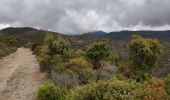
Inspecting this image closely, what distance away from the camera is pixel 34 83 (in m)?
25.0

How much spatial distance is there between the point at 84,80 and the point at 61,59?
7.24m

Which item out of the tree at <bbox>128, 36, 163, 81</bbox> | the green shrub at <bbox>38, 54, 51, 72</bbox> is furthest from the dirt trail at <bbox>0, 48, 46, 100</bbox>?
the tree at <bbox>128, 36, 163, 81</bbox>

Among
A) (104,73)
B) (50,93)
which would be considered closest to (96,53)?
(104,73)

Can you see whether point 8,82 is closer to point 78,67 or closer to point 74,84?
point 78,67

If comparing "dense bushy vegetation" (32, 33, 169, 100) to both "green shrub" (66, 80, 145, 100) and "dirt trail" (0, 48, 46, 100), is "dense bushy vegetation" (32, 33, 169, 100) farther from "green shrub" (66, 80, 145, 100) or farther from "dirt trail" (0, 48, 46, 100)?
"dirt trail" (0, 48, 46, 100)

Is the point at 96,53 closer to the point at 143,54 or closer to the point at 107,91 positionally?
the point at 143,54

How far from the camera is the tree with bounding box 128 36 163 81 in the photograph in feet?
81.4

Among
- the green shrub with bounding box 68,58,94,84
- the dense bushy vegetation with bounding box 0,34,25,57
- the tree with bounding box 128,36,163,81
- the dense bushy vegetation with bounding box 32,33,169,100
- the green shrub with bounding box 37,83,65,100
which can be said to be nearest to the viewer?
the dense bushy vegetation with bounding box 32,33,169,100

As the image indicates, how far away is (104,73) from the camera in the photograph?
22078 mm

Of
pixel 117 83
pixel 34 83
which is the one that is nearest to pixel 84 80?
pixel 34 83

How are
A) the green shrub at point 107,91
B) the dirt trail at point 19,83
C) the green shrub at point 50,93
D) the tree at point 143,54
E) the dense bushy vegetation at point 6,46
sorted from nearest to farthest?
the green shrub at point 107,91, the green shrub at point 50,93, the dirt trail at point 19,83, the tree at point 143,54, the dense bushy vegetation at point 6,46

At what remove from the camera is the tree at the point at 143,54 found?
24800 mm

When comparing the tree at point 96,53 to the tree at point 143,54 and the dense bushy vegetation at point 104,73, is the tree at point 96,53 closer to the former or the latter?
the dense bushy vegetation at point 104,73

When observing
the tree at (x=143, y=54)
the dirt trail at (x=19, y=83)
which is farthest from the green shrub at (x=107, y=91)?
the tree at (x=143, y=54)
